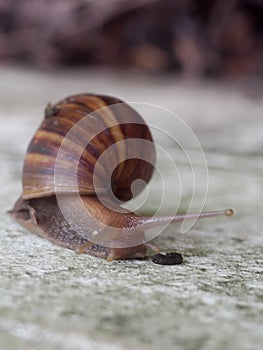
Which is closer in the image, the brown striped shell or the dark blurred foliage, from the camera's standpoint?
the brown striped shell

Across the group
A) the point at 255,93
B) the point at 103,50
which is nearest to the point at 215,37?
the point at 255,93

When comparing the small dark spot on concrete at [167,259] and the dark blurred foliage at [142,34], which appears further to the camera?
the dark blurred foliage at [142,34]

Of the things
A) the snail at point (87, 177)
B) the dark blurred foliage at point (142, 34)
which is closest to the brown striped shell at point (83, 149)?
the snail at point (87, 177)

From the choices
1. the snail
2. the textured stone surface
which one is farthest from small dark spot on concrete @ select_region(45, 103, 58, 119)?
the textured stone surface

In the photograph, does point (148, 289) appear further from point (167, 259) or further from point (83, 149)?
point (83, 149)

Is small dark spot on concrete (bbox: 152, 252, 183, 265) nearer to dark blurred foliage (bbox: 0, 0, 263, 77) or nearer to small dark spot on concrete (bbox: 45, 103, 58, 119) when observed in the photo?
small dark spot on concrete (bbox: 45, 103, 58, 119)

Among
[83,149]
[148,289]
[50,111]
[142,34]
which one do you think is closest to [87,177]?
[83,149]

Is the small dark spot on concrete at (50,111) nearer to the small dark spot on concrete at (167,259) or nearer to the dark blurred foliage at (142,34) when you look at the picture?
the small dark spot on concrete at (167,259)

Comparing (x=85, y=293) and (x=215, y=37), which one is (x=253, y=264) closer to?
(x=85, y=293)
